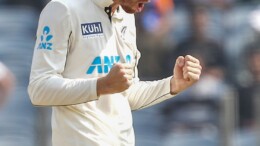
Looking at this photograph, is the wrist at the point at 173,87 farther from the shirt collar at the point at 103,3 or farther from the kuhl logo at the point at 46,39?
the kuhl logo at the point at 46,39

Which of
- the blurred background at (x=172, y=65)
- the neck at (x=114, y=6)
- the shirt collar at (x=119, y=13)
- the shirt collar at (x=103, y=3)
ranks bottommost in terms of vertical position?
the blurred background at (x=172, y=65)

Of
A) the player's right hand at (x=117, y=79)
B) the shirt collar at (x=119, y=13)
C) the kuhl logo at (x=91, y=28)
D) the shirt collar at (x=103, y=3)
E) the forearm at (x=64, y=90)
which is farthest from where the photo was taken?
the shirt collar at (x=119, y=13)

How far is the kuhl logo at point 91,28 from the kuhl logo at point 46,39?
0.56 feet

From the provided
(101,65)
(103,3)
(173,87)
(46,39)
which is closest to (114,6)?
(103,3)

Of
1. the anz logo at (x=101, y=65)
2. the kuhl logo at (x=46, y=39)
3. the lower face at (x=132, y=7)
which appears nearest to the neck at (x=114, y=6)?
the lower face at (x=132, y=7)

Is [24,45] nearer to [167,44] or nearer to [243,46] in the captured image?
[167,44]

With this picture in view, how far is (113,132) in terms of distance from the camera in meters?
4.65

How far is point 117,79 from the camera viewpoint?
4.21 m

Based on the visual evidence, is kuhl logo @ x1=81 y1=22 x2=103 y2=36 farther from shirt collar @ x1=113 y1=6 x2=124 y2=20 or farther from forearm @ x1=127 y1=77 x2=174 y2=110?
forearm @ x1=127 y1=77 x2=174 y2=110

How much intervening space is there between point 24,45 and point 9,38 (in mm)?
222

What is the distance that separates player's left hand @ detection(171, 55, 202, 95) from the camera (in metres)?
4.63

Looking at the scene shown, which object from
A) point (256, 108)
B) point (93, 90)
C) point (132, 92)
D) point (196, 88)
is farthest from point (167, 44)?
point (93, 90)

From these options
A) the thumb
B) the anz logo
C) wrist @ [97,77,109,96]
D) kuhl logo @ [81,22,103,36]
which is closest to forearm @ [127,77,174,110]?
the thumb

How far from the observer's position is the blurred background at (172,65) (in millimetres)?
8576
